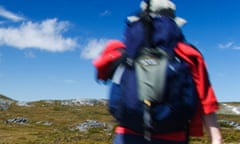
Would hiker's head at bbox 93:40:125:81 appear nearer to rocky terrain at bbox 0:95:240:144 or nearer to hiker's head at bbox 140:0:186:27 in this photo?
hiker's head at bbox 140:0:186:27

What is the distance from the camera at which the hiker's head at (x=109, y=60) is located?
4509mm

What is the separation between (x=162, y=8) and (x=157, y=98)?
0.96 m

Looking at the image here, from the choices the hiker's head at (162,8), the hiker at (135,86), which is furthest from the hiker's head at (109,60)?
the hiker's head at (162,8)

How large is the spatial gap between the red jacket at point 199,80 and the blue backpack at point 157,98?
0.19ft

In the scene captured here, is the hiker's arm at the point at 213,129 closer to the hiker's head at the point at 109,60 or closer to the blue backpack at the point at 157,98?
the blue backpack at the point at 157,98

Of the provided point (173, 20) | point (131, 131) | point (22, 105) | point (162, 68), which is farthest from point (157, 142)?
point (22, 105)

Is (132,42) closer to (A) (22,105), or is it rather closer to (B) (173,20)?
(B) (173,20)

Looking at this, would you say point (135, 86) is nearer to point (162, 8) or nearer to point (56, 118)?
point (162, 8)

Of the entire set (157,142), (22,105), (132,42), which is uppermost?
(22,105)

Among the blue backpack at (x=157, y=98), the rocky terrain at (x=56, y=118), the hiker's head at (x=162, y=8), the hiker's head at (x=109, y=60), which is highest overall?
the rocky terrain at (x=56, y=118)

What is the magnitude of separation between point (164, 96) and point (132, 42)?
61 centimetres

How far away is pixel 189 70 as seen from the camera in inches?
170

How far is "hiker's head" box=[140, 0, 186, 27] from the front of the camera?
15.1 feet

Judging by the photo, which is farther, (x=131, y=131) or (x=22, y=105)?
(x=22, y=105)
